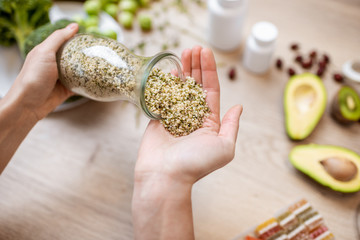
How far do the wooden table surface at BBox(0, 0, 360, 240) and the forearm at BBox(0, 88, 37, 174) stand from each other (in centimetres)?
16

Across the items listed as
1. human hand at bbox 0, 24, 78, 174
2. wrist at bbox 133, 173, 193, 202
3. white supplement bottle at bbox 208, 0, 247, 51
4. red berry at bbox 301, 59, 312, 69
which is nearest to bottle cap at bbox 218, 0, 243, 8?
→ white supplement bottle at bbox 208, 0, 247, 51

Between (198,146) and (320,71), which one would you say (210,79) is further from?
(320,71)

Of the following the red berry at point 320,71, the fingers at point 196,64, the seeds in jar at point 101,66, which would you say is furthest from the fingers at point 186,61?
the red berry at point 320,71

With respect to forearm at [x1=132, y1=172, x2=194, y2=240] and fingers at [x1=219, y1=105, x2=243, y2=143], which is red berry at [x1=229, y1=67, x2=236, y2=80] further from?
forearm at [x1=132, y1=172, x2=194, y2=240]

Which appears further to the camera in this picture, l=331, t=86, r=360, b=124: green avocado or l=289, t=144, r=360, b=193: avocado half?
l=331, t=86, r=360, b=124: green avocado

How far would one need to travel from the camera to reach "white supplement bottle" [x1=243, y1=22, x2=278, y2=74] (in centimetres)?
95

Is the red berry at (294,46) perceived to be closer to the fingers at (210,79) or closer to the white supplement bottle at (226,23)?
the white supplement bottle at (226,23)

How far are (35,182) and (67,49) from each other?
0.42 metres

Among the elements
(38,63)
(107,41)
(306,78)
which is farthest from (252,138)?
(38,63)

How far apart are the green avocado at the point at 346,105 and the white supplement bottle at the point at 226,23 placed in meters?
0.39

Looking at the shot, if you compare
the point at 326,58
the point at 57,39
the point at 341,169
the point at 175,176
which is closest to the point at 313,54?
the point at 326,58

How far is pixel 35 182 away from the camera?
0.89 m

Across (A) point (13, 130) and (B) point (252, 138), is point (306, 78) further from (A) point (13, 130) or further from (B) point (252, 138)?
(A) point (13, 130)

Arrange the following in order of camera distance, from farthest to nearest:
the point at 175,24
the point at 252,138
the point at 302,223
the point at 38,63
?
the point at 175,24, the point at 252,138, the point at 302,223, the point at 38,63
